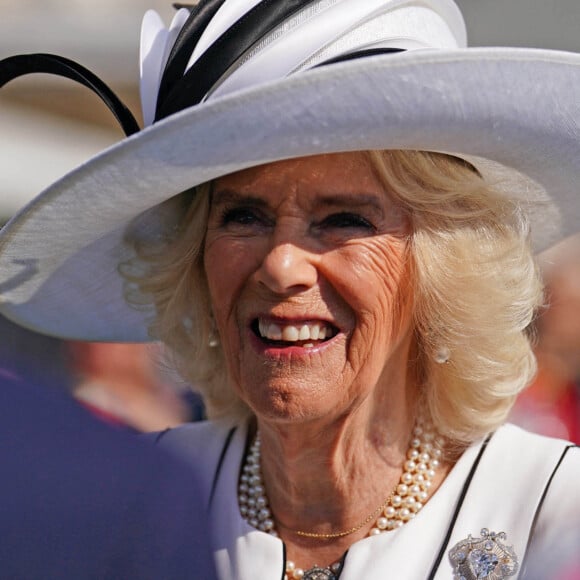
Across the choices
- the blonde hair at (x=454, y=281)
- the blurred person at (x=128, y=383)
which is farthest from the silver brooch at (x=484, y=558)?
the blurred person at (x=128, y=383)

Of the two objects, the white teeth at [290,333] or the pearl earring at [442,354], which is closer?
the white teeth at [290,333]

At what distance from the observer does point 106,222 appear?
1883mm

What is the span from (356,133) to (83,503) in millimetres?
729

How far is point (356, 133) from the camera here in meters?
1.52

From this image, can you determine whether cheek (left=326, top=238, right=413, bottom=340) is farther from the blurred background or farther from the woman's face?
the blurred background

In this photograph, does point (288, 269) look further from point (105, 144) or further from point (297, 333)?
point (105, 144)

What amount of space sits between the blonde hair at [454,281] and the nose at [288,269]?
0.20 metres

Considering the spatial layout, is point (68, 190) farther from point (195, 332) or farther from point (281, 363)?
point (195, 332)

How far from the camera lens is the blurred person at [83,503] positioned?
1.39 metres

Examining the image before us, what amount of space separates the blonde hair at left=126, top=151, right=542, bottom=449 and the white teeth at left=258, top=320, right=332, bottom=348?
209mm

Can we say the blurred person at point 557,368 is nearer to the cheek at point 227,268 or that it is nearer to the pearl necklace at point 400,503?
the pearl necklace at point 400,503

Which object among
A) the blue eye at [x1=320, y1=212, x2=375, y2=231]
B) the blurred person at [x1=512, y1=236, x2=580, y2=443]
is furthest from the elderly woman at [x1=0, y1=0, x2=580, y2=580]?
the blurred person at [x1=512, y1=236, x2=580, y2=443]

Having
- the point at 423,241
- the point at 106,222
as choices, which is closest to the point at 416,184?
the point at 423,241

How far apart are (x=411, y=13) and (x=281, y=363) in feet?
2.29
